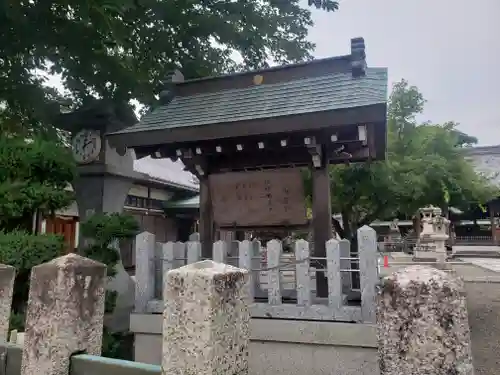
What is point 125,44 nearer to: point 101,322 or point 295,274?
point 295,274

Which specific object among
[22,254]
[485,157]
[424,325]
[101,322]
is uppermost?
[485,157]

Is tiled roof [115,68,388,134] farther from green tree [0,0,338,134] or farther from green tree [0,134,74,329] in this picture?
green tree [0,0,338,134]

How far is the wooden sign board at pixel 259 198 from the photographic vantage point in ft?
21.5

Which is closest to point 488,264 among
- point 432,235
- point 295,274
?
point 432,235

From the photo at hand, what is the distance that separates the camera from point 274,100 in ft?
20.8

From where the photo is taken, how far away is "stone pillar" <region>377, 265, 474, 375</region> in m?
1.71

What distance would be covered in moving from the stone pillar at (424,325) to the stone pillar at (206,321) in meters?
0.80

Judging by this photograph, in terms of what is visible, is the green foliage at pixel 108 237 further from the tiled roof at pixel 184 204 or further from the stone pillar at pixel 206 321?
the tiled roof at pixel 184 204

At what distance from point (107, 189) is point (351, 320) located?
20.5 feet

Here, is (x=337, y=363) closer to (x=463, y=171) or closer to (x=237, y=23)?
(x=237, y=23)

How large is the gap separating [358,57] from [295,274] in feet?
11.7

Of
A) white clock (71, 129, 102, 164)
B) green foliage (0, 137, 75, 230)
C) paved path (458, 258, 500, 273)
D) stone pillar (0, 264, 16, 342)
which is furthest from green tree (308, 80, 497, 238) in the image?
stone pillar (0, 264, 16, 342)

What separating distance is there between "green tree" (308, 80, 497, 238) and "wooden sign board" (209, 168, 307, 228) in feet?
19.1

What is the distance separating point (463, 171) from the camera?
20516mm
